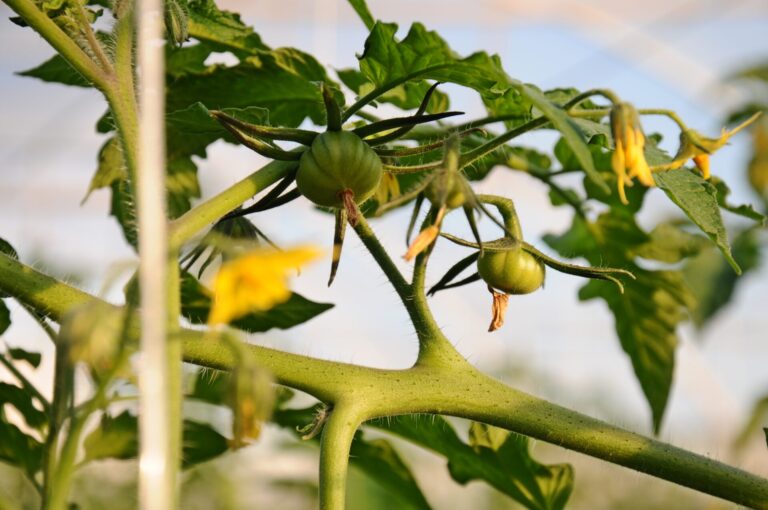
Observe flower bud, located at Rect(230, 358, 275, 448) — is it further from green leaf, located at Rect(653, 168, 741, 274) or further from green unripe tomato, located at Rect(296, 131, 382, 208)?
green leaf, located at Rect(653, 168, 741, 274)

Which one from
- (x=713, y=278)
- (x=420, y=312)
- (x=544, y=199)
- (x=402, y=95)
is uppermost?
(x=544, y=199)

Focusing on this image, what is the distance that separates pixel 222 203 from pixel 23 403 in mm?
312

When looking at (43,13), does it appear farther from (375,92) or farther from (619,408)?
(619,408)

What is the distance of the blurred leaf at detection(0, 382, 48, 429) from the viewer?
0.69 metres

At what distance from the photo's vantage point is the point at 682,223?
69.1 inches

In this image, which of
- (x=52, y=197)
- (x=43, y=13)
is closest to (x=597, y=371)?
(x=52, y=197)

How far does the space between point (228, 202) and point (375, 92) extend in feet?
0.41

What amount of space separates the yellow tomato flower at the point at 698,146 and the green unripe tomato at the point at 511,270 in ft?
0.29

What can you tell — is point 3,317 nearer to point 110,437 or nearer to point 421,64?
point 110,437

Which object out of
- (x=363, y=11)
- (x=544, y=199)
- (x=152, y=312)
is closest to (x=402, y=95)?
(x=363, y=11)

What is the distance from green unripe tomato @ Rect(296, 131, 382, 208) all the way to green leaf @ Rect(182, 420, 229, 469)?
1.10 feet

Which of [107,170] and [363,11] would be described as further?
[107,170]

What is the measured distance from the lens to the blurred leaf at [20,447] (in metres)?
0.71

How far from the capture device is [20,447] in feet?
2.35
